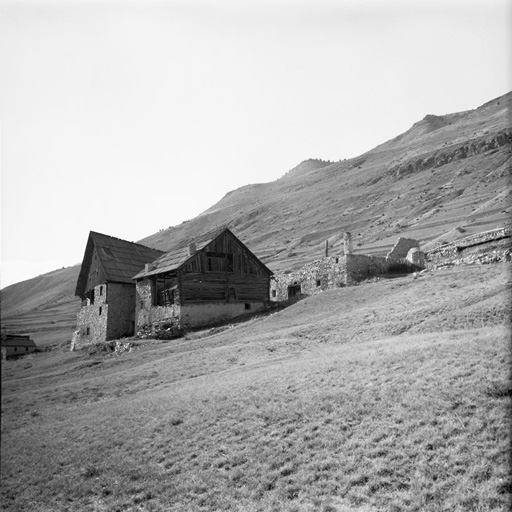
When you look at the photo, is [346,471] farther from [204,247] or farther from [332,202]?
[332,202]

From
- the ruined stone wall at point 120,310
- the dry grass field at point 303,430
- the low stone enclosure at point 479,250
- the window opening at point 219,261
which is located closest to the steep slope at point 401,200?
the ruined stone wall at point 120,310

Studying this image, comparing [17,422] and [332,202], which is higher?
[332,202]

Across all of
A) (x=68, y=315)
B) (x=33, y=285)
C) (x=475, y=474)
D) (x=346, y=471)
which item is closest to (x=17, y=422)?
(x=346, y=471)

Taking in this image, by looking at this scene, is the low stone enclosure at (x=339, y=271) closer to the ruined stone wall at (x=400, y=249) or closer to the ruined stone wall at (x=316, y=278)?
the ruined stone wall at (x=316, y=278)

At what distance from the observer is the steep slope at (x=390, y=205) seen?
283ft

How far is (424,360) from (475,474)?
5408mm

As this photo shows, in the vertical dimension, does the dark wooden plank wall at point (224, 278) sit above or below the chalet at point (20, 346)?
above

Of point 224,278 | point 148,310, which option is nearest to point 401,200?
point 224,278

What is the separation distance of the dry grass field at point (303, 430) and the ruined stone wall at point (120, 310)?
73.3 ft

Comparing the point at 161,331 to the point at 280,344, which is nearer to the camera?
the point at 280,344

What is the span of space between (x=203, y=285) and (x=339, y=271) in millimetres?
12368

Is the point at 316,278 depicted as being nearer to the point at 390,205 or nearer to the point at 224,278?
the point at 224,278

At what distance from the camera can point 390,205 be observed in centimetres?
12481

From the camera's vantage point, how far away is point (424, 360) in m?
12.8
